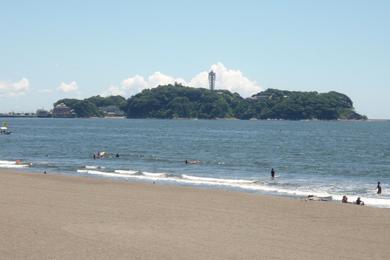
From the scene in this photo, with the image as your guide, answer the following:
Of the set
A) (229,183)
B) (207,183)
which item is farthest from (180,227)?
(229,183)

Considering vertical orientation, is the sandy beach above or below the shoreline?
above

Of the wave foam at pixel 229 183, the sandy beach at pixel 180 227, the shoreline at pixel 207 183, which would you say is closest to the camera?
the sandy beach at pixel 180 227

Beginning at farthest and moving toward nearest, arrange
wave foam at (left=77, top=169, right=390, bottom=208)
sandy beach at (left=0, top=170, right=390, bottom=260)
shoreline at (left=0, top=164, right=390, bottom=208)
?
1. wave foam at (left=77, top=169, right=390, bottom=208)
2. shoreline at (left=0, top=164, right=390, bottom=208)
3. sandy beach at (left=0, top=170, right=390, bottom=260)

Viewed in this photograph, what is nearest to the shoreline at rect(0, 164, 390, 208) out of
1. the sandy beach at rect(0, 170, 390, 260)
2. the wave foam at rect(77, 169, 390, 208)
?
the wave foam at rect(77, 169, 390, 208)

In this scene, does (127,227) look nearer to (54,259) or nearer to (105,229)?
(105,229)

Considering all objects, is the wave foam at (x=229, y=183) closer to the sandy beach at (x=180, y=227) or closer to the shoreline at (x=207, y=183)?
the shoreline at (x=207, y=183)

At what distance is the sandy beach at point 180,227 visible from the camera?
18.0 meters

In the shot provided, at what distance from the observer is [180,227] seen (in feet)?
72.6

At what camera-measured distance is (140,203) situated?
2884 cm

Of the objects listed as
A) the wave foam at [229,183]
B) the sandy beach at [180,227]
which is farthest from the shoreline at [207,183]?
the sandy beach at [180,227]

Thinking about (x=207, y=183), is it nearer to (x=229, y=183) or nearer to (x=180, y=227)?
(x=229, y=183)

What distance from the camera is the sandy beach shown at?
58.9ft

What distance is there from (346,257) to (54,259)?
8390 millimetres

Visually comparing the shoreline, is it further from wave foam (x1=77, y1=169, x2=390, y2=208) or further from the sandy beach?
the sandy beach
